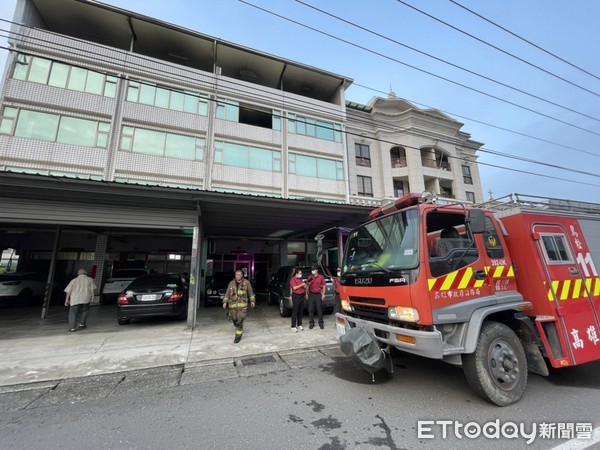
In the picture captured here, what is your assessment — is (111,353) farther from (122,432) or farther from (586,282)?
(586,282)

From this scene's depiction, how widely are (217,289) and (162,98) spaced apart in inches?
441

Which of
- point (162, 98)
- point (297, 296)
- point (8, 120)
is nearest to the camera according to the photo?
point (297, 296)

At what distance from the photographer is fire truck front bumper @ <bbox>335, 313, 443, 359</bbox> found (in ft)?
9.70

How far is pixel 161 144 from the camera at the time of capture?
14.1 m

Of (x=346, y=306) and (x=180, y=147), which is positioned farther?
(x=180, y=147)

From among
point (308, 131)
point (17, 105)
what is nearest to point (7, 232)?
point (17, 105)

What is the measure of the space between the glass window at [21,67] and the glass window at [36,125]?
5.66 feet

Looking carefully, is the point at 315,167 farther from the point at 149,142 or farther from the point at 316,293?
the point at 316,293

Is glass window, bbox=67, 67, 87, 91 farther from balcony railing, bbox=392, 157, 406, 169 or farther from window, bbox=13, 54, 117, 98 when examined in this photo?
balcony railing, bbox=392, 157, 406, 169

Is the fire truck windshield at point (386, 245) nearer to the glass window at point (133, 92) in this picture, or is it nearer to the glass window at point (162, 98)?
the glass window at point (162, 98)

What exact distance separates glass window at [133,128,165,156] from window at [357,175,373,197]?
1416 cm

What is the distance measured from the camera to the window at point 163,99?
14297 mm

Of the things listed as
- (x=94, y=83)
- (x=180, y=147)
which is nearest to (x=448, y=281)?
(x=180, y=147)

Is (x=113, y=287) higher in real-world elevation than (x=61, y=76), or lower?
lower
